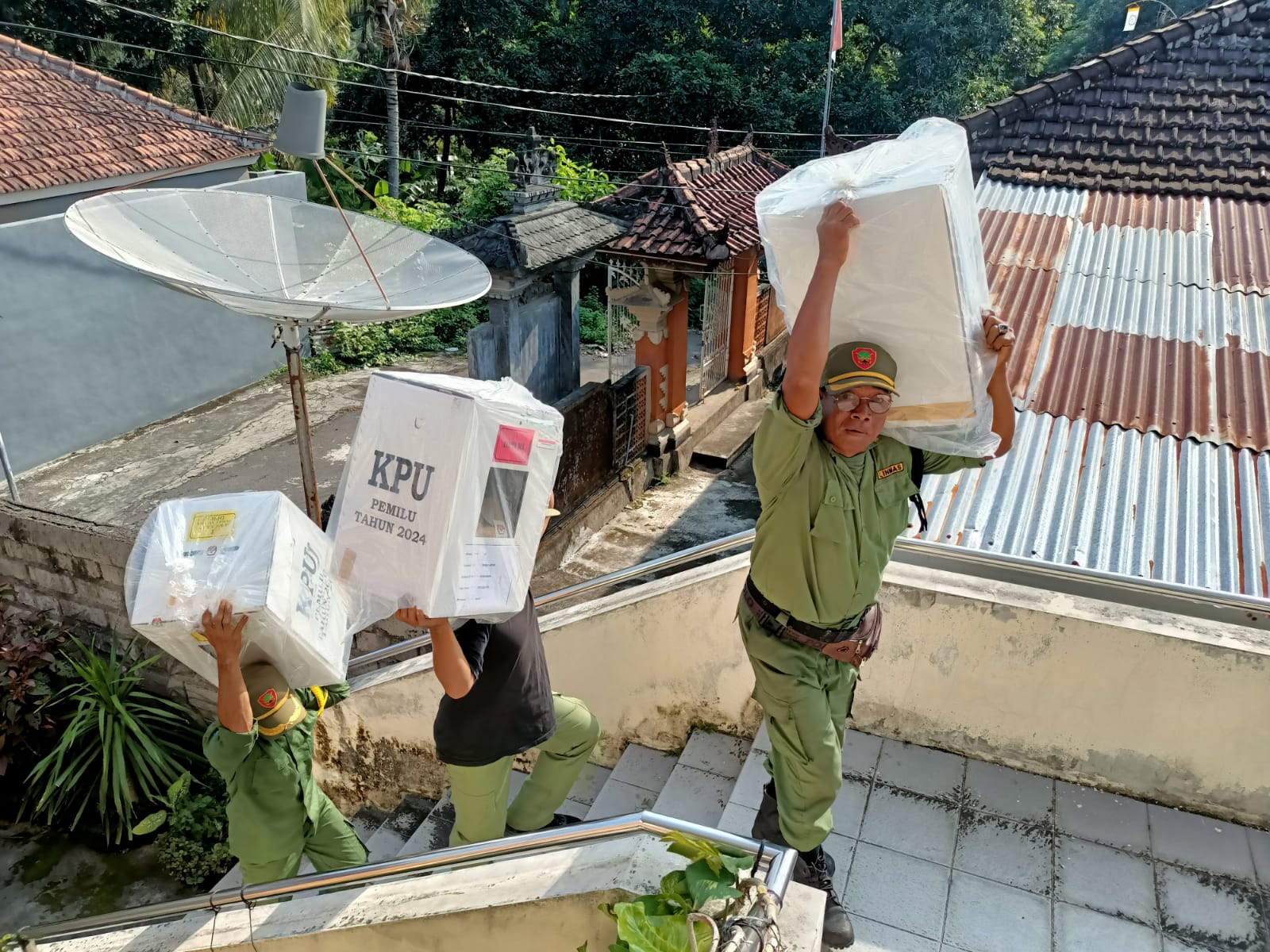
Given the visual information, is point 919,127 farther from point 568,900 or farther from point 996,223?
point 996,223

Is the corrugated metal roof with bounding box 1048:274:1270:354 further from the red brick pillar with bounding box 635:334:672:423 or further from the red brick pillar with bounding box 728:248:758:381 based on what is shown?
the red brick pillar with bounding box 728:248:758:381

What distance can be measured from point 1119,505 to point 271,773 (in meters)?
3.61

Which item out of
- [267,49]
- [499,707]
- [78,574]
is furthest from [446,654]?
[267,49]

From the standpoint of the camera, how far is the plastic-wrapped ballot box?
2334mm

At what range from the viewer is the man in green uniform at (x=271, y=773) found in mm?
2680

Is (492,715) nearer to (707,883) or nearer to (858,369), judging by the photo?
(707,883)

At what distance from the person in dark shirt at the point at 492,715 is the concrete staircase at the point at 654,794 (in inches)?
18.7

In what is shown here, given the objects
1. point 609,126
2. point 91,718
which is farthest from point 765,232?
point 609,126

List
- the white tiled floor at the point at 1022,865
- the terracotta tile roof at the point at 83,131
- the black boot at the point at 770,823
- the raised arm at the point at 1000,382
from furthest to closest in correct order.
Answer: the terracotta tile roof at the point at 83,131, the black boot at the point at 770,823, the white tiled floor at the point at 1022,865, the raised arm at the point at 1000,382

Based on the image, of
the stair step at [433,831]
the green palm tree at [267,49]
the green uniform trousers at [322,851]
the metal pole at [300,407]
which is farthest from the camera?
the green palm tree at [267,49]

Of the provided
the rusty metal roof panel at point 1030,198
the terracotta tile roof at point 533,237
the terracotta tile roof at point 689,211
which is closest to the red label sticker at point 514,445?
the rusty metal roof panel at point 1030,198

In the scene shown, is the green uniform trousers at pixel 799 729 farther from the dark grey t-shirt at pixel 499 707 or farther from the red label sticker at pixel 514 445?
the red label sticker at pixel 514 445

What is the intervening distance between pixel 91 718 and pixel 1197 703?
684cm

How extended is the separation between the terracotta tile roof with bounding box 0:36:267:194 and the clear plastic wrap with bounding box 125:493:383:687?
793cm
